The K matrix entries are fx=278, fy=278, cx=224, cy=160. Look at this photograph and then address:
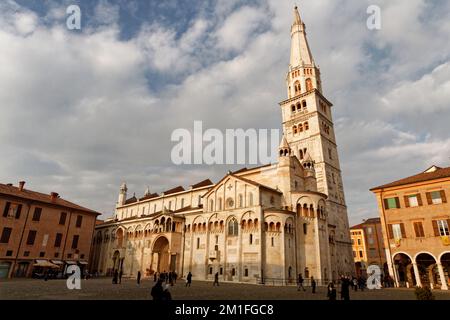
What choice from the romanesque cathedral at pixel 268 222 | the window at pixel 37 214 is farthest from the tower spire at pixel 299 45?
the window at pixel 37 214

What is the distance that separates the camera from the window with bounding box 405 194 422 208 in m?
29.9

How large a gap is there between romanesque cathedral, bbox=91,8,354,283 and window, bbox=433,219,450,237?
1203 centimetres

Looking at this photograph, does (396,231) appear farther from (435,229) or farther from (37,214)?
(37,214)

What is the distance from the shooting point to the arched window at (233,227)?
37.0 meters

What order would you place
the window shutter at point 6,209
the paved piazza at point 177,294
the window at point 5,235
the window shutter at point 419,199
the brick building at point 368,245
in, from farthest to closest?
the brick building at point 368,245, the window shutter at point 6,209, the window at point 5,235, the window shutter at point 419,199, the paved piazza at point 177,294

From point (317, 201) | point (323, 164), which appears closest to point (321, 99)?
point (323, 164)

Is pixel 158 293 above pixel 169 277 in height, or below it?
above

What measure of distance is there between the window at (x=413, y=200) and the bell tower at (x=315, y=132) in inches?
430

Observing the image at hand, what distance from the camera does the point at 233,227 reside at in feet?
123

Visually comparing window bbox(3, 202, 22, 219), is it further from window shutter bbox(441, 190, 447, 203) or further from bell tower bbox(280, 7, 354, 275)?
window shutter bbox(441, 190, 447, 203)

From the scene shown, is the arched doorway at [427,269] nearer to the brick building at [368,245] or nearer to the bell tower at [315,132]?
the bell tower at [315,132]

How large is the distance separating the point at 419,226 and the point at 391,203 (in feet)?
11.8

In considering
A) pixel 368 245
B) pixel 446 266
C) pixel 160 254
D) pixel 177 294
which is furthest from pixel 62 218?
pixel 368 245
